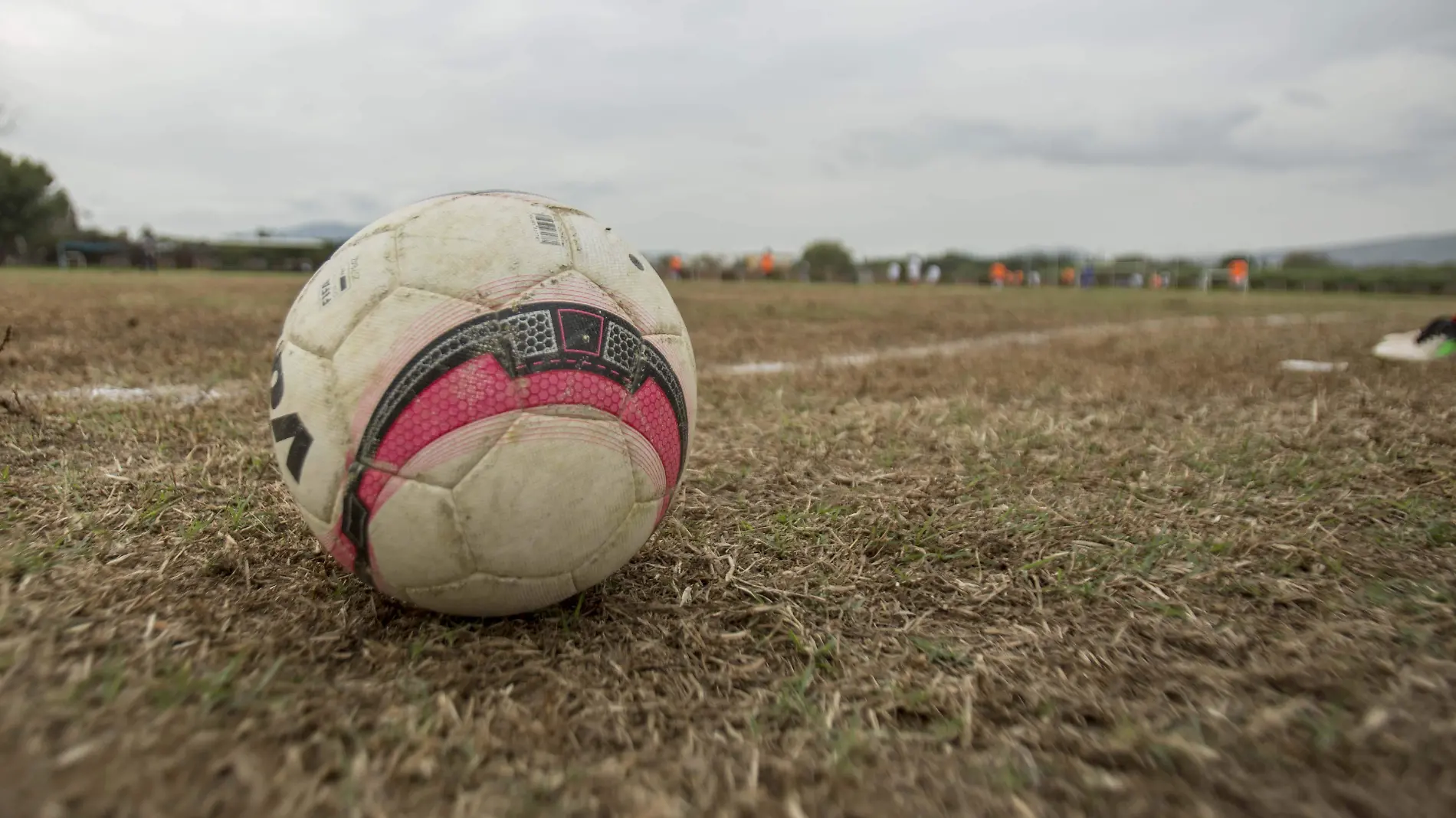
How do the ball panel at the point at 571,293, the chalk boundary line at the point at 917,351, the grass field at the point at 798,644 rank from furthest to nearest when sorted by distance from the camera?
1. the chalk boundary line at the point at 917,351
2. the ball panel at the point at 571,293
3. the grass field at the point at 798,644

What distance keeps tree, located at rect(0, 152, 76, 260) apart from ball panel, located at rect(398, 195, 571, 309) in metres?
58.2

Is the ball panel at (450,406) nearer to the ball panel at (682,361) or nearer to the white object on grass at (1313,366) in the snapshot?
the ball panel at (682,361)

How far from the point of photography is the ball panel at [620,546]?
198cm

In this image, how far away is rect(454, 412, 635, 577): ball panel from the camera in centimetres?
178

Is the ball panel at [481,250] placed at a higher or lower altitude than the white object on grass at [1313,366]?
higher

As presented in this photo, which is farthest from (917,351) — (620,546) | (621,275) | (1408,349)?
(620,546)

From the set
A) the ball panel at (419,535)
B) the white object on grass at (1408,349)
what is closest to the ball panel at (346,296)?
the ball panel at (419,535)

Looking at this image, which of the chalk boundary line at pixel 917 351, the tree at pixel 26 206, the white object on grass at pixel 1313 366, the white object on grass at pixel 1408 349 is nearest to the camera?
the chalk boundary line at pixel 917 351

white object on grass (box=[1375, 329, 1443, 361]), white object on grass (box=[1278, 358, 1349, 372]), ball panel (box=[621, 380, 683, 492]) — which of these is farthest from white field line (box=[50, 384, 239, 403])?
white object on grass (box=[1375, 329, 1443, 361])

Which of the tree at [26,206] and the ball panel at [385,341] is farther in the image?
the tree at [26,206]

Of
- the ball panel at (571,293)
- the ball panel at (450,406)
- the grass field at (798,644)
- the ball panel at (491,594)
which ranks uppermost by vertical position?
the ball panel at (571,293)

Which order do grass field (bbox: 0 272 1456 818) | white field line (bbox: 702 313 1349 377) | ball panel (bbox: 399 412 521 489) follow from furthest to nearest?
white field line (bbox: 702 313 1349 377)
ball panel (bbox: 399 412 521 489)
grass field (bbox: 0 272 1456 818)

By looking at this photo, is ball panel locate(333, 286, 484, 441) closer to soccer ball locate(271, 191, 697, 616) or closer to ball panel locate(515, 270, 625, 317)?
soccer ball locate(271, 191, 697, 616)

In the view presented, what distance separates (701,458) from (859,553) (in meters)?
1.24
